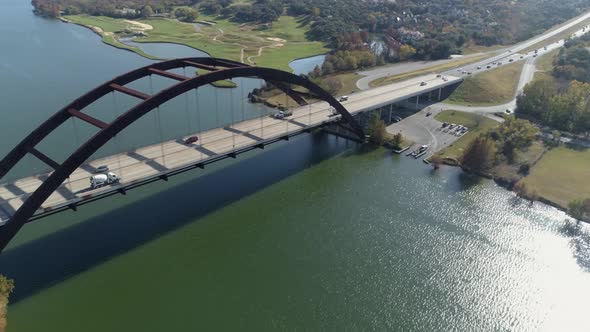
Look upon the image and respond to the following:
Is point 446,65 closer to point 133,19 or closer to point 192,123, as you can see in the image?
point 192,123

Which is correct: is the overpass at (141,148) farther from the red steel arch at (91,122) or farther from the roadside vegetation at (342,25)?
the roadside vegetation at (342,25)

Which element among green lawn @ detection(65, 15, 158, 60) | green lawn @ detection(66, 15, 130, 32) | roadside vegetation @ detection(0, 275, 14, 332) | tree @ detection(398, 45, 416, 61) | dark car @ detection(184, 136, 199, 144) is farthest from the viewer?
green lawn @ detection(66, 15, 130, 32)

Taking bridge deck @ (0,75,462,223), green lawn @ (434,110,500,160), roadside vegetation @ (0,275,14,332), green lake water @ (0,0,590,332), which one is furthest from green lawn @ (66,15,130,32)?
roadside vegetation @ (0,275,14,332)

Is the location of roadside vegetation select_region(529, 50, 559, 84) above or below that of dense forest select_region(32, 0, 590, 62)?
below

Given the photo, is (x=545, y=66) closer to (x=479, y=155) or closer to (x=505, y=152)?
(x=505, y=152)

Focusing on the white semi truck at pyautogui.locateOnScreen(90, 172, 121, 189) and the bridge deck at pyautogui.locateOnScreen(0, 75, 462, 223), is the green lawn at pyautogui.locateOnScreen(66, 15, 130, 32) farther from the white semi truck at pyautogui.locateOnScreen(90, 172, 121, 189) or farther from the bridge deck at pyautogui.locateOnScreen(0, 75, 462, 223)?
the white semi truck at pyautogui.locateOnScreen(90, 172, 121, 189)

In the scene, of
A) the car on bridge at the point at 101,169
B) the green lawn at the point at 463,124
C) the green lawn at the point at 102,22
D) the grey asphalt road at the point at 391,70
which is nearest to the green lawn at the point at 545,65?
the grey asphalt road at the point at 391,70

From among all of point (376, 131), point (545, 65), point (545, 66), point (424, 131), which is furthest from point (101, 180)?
point (545, 65)

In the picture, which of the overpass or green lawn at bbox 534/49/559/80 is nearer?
the overpass
